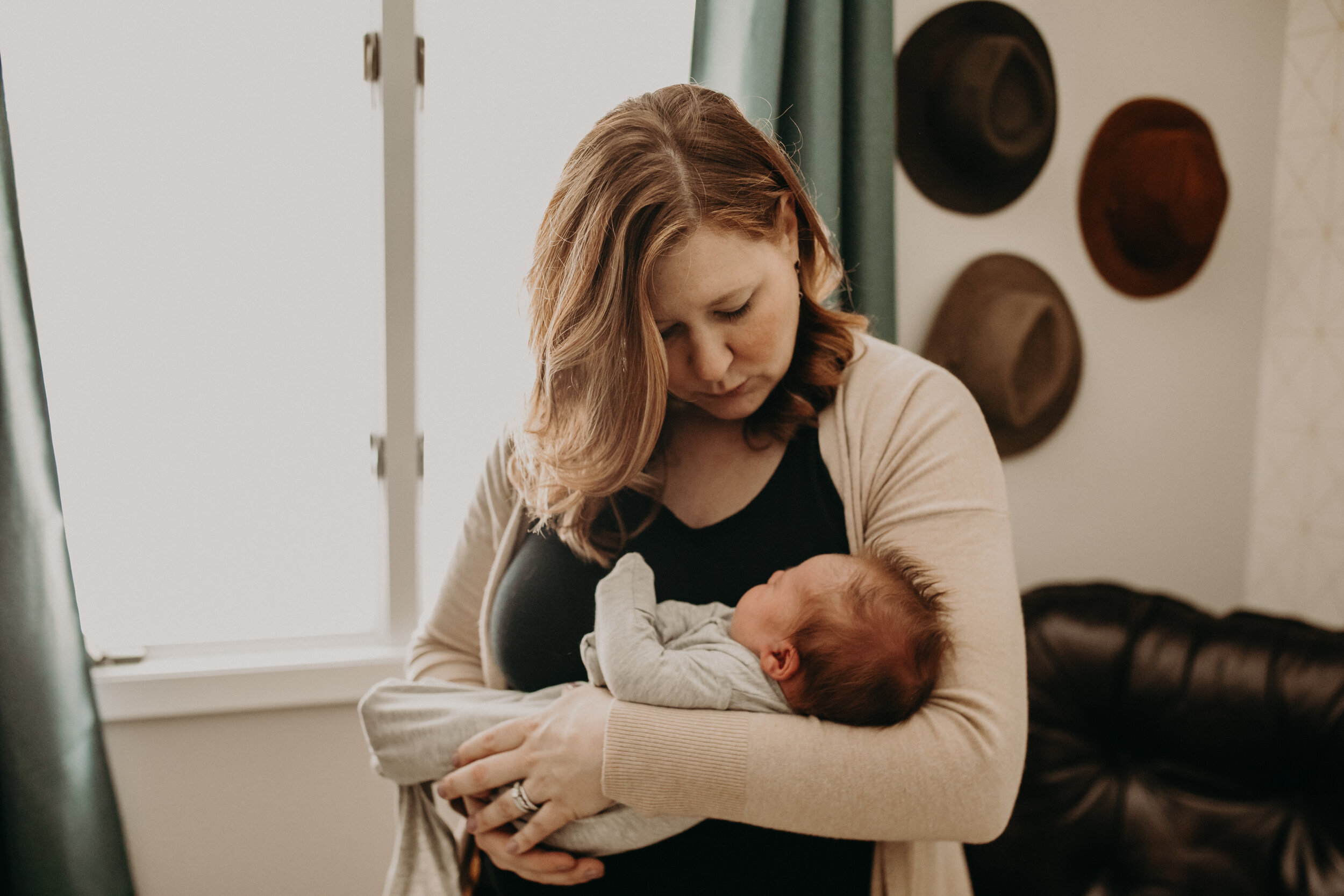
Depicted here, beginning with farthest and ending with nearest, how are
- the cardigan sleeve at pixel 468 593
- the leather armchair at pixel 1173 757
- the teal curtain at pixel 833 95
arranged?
the teal curtain at pixel 833 95 → the leather armchair at pixel 1173 757 → the cardigan sleeve at pixel 468 593

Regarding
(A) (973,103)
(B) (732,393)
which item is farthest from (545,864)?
(A) (973,103)

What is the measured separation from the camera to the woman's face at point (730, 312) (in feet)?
2.78

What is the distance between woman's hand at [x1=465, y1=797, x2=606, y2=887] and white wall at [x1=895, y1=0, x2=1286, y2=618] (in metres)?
1.30

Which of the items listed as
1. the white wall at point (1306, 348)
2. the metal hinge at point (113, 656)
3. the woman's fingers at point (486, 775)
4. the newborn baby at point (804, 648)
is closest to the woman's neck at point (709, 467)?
the newborn baby at point (804, 648)

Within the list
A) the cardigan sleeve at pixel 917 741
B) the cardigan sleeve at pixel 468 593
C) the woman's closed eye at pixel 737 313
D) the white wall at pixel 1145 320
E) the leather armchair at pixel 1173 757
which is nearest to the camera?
the cardigan sleeve at pixel 917 741

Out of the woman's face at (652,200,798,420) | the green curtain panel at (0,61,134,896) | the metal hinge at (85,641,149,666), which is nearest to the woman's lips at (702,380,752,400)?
the woman's face at (652,200,798,420)

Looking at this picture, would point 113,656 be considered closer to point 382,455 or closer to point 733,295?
point 382,455

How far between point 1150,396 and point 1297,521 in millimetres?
463

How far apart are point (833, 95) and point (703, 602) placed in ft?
3.40

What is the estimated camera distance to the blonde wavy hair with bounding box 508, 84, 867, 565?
0.85m

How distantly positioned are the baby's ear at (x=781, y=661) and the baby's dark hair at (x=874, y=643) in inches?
0.4

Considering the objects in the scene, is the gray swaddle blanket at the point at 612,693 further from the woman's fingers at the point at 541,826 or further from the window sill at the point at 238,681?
the window sill at the point at 238,681

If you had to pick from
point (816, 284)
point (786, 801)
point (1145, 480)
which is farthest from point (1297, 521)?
point (786, 801)

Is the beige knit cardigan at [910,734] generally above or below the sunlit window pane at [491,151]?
below
